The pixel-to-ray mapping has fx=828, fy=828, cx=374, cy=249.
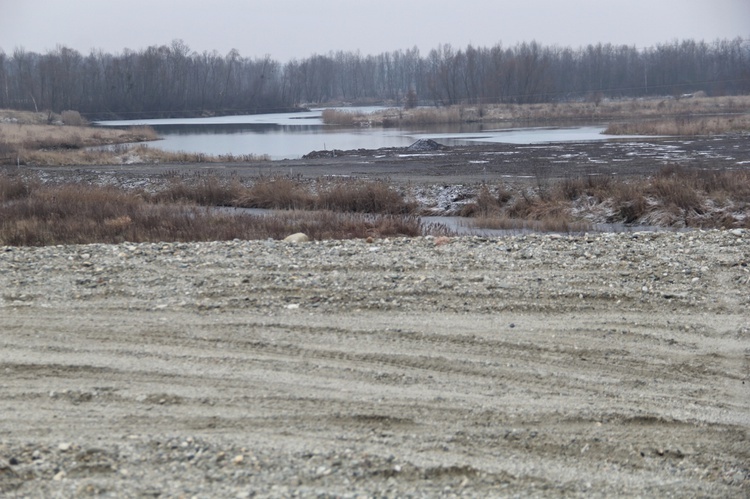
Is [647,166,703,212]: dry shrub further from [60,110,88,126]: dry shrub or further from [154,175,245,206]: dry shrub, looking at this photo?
[60,110,88,126]: dry shrub

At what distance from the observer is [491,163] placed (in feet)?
112

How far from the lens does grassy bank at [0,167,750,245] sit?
15.9m

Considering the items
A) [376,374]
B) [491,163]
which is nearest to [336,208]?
[491,163]

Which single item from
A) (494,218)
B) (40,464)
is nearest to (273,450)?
(40,464)

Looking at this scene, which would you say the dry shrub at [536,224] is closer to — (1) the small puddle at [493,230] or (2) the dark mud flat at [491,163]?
(1) the small puddle at [493,230]

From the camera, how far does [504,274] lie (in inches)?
364

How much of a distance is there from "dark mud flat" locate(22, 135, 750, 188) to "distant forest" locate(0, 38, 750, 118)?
183ft

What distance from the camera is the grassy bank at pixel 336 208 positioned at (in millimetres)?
15938

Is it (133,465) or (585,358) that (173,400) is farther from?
(585,358)

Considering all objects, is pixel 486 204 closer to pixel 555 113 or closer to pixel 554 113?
pixel 555 113

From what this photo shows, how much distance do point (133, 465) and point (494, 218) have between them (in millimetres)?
15724

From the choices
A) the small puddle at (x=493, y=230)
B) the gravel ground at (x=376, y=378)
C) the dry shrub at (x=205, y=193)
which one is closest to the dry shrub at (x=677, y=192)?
the small puddle at (x=493, y=230)

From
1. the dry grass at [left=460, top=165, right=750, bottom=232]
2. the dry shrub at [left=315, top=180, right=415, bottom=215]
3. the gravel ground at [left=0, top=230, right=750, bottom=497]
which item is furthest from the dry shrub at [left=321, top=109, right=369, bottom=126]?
the gravel ground at [left=0, top=230, right=750, bottom=497]

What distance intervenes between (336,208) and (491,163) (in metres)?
13.3
